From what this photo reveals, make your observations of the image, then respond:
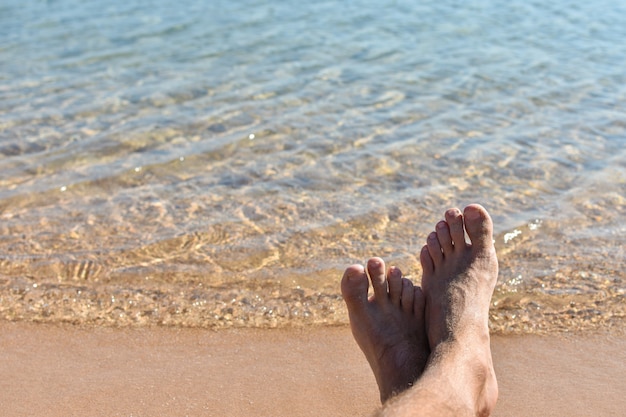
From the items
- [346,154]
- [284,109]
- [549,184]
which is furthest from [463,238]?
[284,109]

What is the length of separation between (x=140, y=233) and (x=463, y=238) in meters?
1.65

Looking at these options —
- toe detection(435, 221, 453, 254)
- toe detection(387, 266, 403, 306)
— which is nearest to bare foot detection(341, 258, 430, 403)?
toe detection(387, 266, 403, 306)

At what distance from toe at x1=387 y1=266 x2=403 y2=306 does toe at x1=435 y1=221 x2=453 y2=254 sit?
268mm

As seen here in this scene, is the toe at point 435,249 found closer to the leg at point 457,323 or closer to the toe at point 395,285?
the leg at point 457,323

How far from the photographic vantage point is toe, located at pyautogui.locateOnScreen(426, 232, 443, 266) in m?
3.12

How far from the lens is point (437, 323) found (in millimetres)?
2744

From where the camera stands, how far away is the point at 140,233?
379 centimetres

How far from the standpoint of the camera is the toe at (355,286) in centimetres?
280

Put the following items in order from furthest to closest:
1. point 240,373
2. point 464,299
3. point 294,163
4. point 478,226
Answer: point 294,163 → point 478,226 → point 464,299 → point 240,373

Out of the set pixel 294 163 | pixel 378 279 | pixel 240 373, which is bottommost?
pixel 294 163

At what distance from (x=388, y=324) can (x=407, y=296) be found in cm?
18

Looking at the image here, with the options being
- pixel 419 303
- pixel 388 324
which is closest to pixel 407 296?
pixel 419 303

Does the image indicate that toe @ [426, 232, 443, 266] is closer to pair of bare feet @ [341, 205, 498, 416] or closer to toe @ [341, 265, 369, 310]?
pair of bare feet @ [341, 205, 498, 416]

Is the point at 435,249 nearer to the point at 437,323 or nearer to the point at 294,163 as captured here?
the point at 437,323
